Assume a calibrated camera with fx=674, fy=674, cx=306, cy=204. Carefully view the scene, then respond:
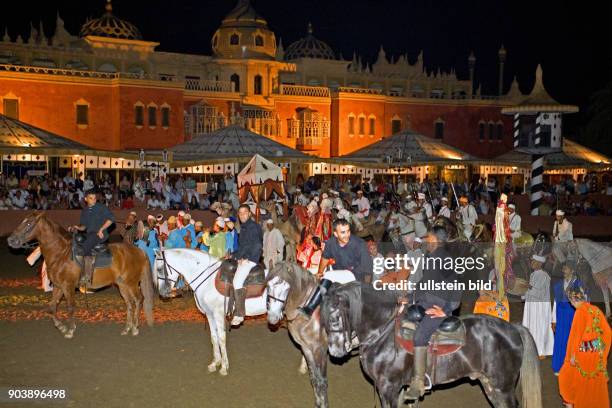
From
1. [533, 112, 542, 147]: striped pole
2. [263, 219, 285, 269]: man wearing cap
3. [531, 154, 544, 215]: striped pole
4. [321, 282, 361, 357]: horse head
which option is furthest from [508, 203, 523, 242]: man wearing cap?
[531, 154, 544, 215]: striped pole

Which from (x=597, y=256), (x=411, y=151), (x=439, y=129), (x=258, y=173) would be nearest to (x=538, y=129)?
(x=411, y=151)

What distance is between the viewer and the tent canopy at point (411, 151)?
3747 cm

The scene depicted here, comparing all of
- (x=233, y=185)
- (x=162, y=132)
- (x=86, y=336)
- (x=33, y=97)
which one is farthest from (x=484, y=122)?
(x=86, y=336)

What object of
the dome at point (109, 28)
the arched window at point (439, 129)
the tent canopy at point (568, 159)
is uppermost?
the dome at point (109, 28)

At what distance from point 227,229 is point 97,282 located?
3238mm

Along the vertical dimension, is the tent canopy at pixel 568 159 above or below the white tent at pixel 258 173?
above

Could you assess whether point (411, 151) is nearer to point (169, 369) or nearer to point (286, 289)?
point (169, 369)

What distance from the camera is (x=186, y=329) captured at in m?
12.3

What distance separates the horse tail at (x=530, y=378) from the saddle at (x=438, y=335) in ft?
2.24

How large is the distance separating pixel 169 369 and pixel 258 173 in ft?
41.4

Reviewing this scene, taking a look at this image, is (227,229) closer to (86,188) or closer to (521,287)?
(521,287)

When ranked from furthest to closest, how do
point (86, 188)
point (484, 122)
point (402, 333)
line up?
point (484, 122) < point (86, 188) < point (402, 333)

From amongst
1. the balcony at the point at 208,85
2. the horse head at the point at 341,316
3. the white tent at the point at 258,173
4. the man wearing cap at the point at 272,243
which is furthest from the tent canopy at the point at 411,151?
the horse head at the point at 341,316

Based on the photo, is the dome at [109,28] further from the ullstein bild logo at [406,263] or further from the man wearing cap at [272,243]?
the ullstein bild logo at [406,263]
